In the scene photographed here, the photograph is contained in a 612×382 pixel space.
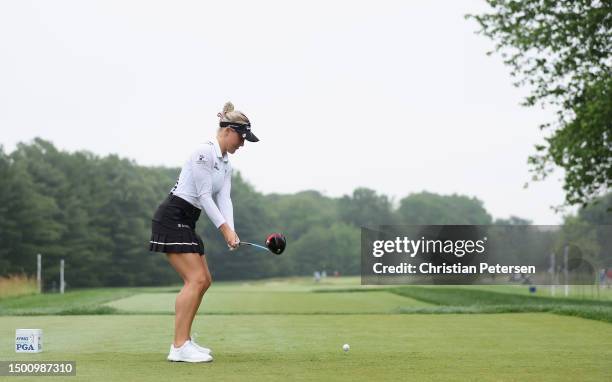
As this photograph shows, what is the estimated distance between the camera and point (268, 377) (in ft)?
25.5

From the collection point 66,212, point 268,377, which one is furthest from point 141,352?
point 66,212

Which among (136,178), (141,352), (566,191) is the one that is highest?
(136,178)

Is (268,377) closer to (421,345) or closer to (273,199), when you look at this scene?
(421,345)

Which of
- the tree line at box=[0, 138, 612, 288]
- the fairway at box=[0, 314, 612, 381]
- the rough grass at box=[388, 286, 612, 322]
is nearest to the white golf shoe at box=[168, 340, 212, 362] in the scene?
the fairway at box=[0, 314, 612, 381]

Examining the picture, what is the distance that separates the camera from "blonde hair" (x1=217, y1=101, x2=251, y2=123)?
9453mm

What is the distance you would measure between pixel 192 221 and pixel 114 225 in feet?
354

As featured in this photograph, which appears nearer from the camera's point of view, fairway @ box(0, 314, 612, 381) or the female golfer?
fairway @ box(0, 314, 612, 381)

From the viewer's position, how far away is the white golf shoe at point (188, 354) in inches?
354

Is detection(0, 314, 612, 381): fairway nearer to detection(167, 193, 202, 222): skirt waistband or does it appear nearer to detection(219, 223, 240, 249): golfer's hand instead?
detection(219, 223, 240, 249): golfer's hand

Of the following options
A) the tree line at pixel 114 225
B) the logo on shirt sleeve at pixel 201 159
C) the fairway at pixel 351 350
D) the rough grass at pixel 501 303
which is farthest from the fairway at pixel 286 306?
the tree line at pixel 114 225

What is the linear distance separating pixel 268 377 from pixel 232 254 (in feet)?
428

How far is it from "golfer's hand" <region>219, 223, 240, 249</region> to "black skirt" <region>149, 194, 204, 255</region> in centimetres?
26

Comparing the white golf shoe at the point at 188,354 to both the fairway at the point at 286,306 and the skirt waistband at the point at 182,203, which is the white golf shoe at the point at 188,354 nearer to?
the skirt waistband at the point at 182,203

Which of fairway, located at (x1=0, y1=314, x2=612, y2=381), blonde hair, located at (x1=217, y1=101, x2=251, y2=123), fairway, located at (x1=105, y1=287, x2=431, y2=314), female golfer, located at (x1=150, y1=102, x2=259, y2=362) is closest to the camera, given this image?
fairway, located at (x1=0, y1=314, x2=612, y2=381)
